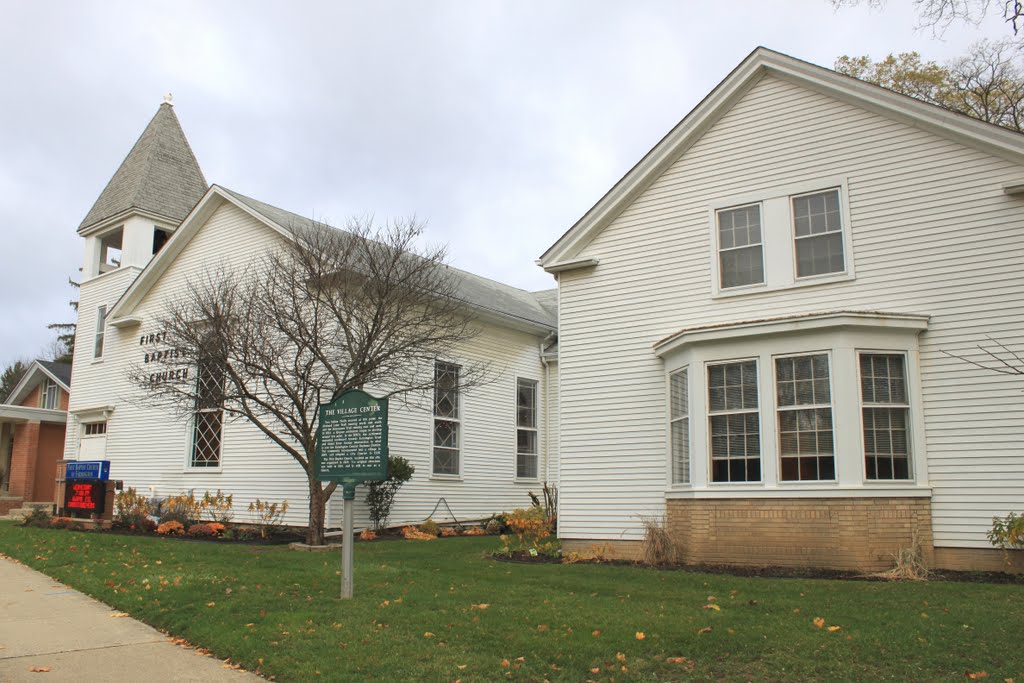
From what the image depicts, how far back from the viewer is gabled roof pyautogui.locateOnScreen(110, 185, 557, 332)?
20506 millimetres

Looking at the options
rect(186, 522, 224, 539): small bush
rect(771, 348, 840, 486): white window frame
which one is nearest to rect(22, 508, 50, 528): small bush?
rect(186, 522, 224, 539): small bush

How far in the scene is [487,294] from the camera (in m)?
23.8

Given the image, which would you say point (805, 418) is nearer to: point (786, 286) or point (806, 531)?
point (806, 531)

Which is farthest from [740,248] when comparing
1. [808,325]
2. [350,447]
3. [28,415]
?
[28,415]

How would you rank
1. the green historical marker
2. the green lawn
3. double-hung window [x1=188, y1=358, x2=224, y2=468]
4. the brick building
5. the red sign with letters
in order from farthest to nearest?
the brick building, double-hung window [x1=188, y1=358, x2=224, y2=468], the red sign with letters, the green historical marker, the green lawn

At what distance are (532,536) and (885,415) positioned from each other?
7.26 m

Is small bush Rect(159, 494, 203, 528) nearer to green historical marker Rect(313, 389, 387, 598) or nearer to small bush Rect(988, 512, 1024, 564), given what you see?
green historical marker Rect(313, 389, 387, 598)

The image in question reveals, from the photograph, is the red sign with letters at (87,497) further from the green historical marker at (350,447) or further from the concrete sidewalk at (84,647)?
the green historical marker at (350,447)

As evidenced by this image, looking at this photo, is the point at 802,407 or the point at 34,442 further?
the point at 34,442

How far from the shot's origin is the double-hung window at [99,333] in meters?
25.7

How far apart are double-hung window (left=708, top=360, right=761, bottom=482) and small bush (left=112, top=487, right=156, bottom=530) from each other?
1282cm

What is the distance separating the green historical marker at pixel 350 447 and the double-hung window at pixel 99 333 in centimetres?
1838

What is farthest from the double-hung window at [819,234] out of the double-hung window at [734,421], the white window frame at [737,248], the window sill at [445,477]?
the window sill at [445,477]

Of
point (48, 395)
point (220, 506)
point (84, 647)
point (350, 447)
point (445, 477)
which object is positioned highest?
point (48, 395)
